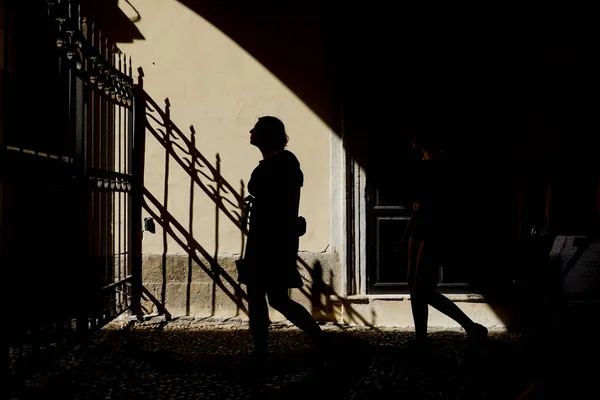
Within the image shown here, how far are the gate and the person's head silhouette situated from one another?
1302 millimetres

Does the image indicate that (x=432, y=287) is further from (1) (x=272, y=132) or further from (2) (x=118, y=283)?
(2) (x=118, y=283)

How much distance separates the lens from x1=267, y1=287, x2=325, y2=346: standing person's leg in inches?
147

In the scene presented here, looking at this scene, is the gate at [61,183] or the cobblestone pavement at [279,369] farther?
the gate at [61,183]

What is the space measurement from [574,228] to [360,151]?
252 cm

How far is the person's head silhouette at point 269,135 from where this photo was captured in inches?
151

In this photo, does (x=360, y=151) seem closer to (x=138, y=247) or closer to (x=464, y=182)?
(x=464, y=182)

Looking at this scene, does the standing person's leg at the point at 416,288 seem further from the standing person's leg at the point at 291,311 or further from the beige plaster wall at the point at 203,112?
the beige plaster wall at the point at 203,112

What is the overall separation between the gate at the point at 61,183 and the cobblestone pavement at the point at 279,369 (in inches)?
10.8

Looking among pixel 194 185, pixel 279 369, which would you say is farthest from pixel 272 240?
pixel 194 185

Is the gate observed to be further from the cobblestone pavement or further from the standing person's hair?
the standing person's hair

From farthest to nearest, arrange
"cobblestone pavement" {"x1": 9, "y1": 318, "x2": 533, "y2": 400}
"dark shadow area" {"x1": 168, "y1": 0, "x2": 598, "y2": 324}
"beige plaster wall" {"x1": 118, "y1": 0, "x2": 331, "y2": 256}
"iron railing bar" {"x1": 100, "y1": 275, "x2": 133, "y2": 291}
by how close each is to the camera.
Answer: "beige plaster wall" {"x1": 118, "y1": 0, "x2": 331, "y2": 256} < "dark shadow area" {"x1": 168, "y1": 0, "x2": 598, "y2": 324} < "iron railing bar" {"x1": 100, "y1": 275, "x2": 133, "y2": 291} < "cobblestone pavement" {"x1": 9, "y1": 318, "x2": 533, "y2": 400}

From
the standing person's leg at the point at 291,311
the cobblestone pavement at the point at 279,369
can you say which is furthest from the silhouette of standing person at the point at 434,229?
the standing person's leg at the point at 291,311

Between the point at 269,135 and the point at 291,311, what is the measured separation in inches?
47.3

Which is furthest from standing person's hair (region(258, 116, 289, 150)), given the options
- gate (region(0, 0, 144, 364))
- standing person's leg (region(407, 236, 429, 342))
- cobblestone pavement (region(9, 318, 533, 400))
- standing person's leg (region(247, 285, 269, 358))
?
cobblestone pavement (region(9, 318, 533, 400))
